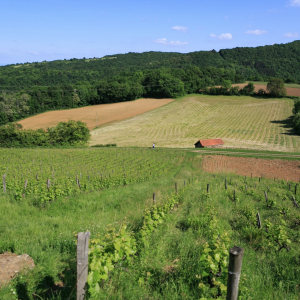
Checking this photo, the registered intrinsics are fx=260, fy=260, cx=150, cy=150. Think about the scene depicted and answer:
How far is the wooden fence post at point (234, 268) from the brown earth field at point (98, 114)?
70.8 metres

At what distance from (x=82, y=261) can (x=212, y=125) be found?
6813 cm

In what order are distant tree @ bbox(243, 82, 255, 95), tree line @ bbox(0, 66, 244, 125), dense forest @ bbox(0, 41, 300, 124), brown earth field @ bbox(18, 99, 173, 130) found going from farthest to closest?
distant tree @ bbox(243, 82, 255, 95) < dense forest @ bbox(0, 41, 300, 124) < tree line @ bbox(0, 66, 244, 125) < brown earth field @ bbox(18, 99, 173, 130)

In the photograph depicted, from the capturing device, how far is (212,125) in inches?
2717

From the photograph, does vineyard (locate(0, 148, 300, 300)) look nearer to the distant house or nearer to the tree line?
the distant house

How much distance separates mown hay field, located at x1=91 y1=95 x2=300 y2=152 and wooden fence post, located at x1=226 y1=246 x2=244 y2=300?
157ft

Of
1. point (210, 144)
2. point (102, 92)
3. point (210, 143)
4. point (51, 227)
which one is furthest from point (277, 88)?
point (51, 227)

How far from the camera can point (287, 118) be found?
70500 mm

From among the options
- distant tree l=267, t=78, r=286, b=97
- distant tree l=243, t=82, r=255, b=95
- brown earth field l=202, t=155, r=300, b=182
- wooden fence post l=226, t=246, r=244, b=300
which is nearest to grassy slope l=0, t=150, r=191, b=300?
wooden fence post l=226, t=246, r=244, b=300

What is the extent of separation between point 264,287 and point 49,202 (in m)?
10.4

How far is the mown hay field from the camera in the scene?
2122 inches

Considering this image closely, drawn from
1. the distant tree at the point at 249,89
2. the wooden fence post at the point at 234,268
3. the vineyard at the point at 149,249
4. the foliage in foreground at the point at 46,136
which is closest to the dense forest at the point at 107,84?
the distant tree at the point at 249,89

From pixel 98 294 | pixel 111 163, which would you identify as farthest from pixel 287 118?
pixel 98 294

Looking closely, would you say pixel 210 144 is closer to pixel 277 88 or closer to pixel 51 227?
pixel 51 227

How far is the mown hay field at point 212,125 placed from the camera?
53906mm
